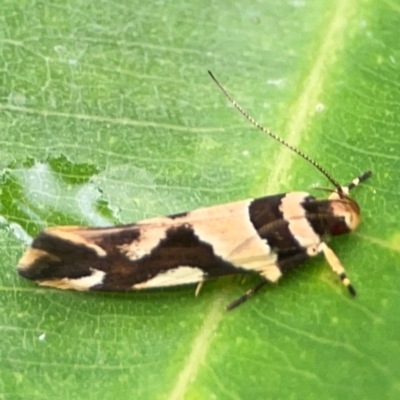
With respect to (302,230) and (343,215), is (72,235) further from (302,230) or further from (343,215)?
(343,215)

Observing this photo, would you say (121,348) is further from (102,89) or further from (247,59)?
(247,59)

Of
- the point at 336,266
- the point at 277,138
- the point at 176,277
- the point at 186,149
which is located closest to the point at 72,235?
the point at 176,277

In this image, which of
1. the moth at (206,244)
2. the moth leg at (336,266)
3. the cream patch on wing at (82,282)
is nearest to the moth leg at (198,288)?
the moth at (206,244)

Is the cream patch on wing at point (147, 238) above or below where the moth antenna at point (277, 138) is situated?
below

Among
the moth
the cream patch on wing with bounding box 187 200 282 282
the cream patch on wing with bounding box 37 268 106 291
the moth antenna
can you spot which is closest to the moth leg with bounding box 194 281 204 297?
the moth

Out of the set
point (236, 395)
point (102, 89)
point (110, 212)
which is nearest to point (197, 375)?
point (236, 395)

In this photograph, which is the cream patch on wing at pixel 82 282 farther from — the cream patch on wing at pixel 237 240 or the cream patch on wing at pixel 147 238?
the cream patch on wing at pixel 237 240

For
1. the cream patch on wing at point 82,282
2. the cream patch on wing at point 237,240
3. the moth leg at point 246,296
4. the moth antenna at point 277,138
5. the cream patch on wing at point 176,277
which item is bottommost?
the cream patch on wing at point 82,282
